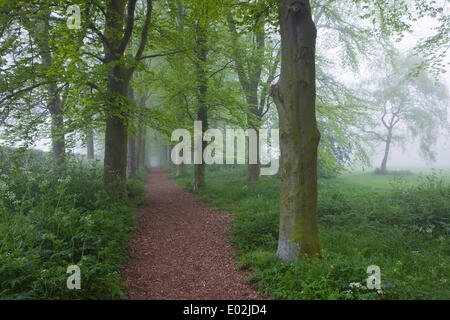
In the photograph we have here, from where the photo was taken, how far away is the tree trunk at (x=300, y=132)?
4453mm

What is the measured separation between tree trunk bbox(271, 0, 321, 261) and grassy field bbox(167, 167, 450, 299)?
0.51m

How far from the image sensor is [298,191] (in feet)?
14.7

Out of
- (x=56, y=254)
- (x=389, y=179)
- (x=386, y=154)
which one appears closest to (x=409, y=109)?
(x=386, y=154)

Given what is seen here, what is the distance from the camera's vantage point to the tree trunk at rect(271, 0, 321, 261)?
4.45 metres

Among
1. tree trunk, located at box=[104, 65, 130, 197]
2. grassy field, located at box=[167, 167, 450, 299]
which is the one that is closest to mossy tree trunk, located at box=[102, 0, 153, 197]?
tree trunk, located at box=[104, 65, 130, 197]

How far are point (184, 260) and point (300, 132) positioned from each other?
3.57 m

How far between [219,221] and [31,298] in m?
5.39

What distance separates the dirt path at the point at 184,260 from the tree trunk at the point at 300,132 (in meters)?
1.33

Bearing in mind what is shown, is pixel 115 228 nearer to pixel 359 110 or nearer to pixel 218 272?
pixel 218 272

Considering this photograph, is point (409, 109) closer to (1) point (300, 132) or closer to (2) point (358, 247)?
(2) point (358, 247)

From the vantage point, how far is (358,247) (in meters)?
5.25

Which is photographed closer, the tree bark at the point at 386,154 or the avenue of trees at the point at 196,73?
the avenue of trees at the point at 196,73

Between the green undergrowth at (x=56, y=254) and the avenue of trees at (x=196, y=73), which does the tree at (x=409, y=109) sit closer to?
the avenue of trees at (x=196, y=73)

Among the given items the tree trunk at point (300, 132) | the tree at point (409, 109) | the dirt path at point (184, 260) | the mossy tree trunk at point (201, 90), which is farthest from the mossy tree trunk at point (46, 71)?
the tree at point (409, 109)
